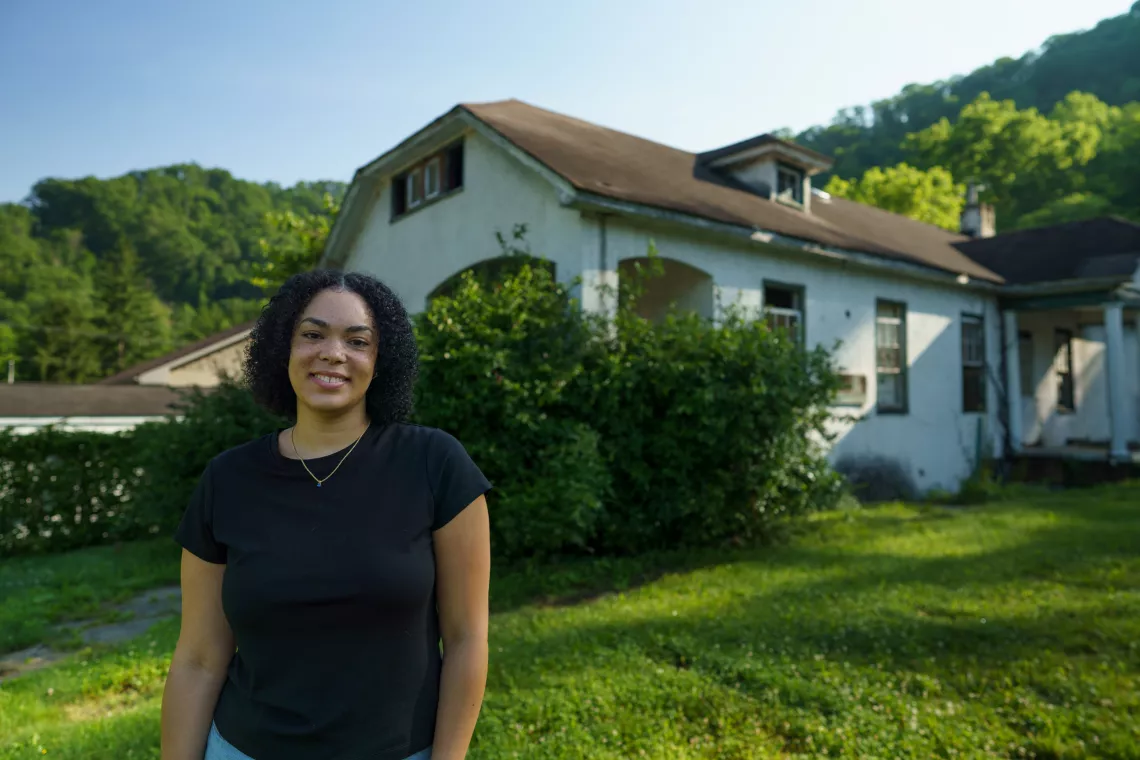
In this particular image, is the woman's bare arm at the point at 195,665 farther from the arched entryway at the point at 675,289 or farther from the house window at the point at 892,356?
the house window at the point at 892,356

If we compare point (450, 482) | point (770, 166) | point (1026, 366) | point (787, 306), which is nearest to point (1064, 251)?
point (1026, 366)

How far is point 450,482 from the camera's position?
1838 millimetres

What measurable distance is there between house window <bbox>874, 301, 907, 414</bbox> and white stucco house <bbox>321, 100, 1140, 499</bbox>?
0.04m

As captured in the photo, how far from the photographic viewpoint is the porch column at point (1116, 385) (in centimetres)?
1471

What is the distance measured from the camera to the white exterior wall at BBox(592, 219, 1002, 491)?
11070 mm

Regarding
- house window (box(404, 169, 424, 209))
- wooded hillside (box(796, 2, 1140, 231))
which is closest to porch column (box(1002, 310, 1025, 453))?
house window (box(404, 169, 424, 209))

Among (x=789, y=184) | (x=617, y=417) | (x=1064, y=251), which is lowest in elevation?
(x=617, y=417)

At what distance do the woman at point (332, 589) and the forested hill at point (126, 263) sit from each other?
52.2 m

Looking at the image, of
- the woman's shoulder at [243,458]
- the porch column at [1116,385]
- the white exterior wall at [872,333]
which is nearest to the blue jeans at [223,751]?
the woman's shoulder at [243,458]

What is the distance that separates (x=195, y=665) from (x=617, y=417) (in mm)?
6221

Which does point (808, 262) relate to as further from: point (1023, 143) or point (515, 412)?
point (1023, 143)

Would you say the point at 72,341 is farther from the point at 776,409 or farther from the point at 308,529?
the point at 308,529

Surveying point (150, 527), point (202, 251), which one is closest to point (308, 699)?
point (150, 527)

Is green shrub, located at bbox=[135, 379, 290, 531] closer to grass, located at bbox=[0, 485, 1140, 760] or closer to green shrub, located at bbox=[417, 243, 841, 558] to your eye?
green shrub, located at bbox=[417, 243, 841, 558]
